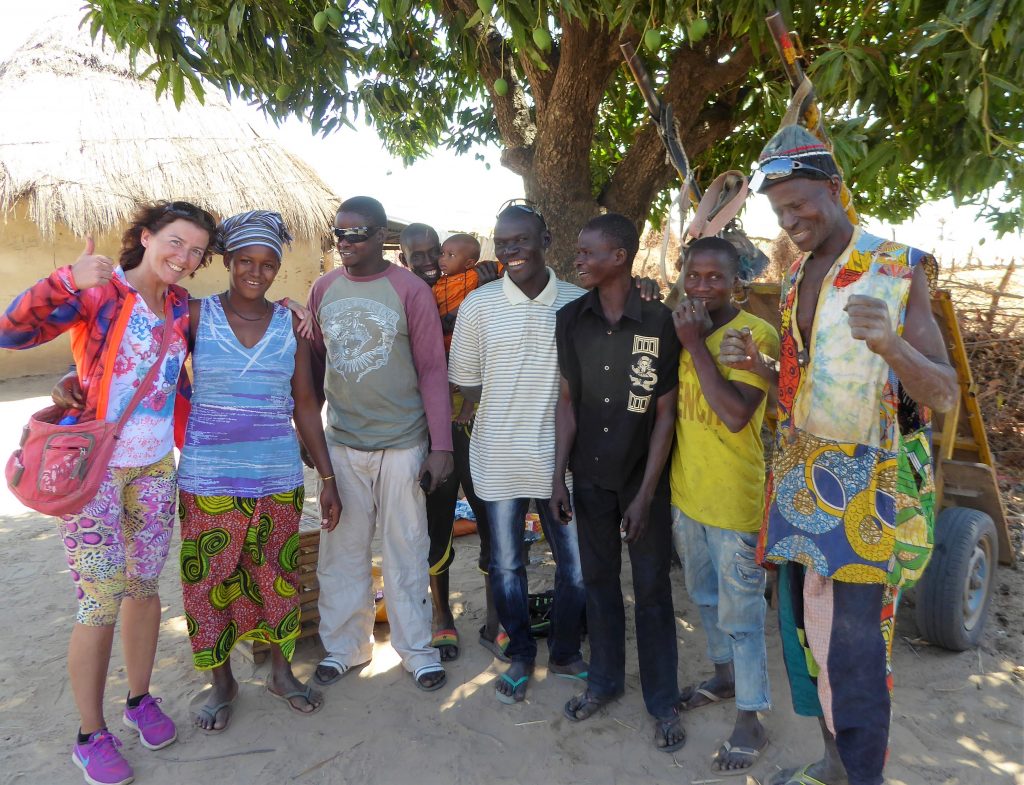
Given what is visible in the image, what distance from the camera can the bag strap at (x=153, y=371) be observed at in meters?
2.42

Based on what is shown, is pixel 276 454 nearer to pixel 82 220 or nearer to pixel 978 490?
pixel 978 490

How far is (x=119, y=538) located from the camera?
96.9 inches

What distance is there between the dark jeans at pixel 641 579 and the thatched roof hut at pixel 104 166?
29.3ft

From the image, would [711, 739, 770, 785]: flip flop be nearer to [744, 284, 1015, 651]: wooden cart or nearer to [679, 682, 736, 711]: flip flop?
[679, 682, 736, 711]: flip flop

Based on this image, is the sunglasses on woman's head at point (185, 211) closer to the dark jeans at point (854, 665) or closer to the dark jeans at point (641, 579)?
the dark jeans at point (641, 579)

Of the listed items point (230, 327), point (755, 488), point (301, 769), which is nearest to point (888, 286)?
point (755, 488)

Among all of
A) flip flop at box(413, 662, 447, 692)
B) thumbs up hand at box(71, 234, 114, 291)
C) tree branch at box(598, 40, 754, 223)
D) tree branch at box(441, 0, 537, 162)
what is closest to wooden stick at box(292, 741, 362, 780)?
flip flop at box(413, 662, 447, 692)

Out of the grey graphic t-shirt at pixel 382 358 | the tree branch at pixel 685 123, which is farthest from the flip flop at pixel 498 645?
the tree branch at pixel 685 123

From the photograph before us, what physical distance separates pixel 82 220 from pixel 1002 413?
33.4ft

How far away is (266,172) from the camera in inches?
430

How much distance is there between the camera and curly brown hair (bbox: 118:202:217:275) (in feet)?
8.35

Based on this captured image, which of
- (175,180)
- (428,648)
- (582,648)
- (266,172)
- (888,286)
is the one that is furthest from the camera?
(266,172)

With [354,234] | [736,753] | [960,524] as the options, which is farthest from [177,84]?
[960,524]

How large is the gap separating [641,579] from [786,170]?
1.49m
